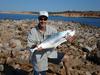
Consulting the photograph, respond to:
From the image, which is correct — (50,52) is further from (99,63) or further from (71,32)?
(99,63)

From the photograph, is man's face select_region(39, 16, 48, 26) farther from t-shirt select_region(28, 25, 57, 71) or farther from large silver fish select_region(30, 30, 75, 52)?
large silver fish select_region(30, 30, 75, 52)

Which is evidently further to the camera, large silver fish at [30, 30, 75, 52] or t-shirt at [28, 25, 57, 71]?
t-shirt at [28, 25, 57, 71]

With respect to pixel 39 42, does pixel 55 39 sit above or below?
above

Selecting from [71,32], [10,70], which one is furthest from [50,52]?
[10,70]

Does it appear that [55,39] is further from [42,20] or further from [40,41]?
[42,20]

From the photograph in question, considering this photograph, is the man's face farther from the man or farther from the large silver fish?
the large silver fish

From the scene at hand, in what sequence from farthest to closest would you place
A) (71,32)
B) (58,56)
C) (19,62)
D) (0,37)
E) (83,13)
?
(83,13) < (0,37) < (19,62) < (58,56) < (71,32)

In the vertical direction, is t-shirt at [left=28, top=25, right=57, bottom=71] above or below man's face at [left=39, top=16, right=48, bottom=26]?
below

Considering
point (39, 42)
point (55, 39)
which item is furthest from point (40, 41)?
point (55, 39)

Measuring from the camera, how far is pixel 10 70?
10.7 metres

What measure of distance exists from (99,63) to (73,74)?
2857mm

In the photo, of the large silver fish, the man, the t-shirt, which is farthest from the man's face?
the large silver fish

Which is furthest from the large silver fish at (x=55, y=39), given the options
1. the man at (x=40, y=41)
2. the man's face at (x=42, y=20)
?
the man's face at (x=42, y=20)

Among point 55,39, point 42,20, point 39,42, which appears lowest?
point 39,42
